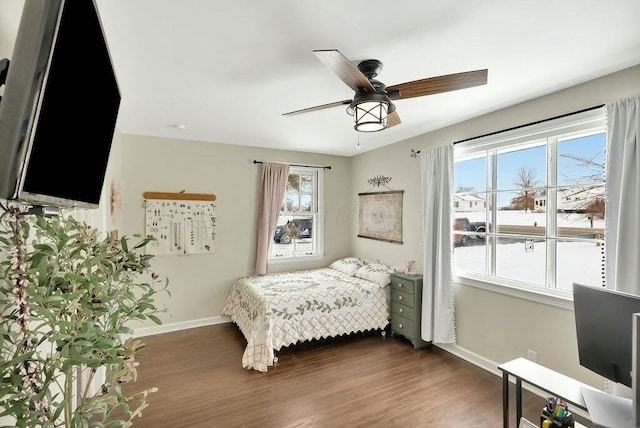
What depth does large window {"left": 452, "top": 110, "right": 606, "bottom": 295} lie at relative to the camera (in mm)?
2414

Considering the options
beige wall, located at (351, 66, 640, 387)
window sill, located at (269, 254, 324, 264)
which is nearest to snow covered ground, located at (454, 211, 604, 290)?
beige wall, located at (351, 66, 640, 387)

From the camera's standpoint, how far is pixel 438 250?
3385 mm

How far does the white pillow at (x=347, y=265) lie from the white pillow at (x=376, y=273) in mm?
125

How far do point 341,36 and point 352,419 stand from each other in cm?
256

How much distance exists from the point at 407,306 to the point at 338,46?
2.86m

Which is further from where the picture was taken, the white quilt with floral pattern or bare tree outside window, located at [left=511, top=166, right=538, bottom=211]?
the white quilt with floral pattern

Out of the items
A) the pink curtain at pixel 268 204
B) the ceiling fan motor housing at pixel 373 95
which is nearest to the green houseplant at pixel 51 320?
the ceiling fan motor housing at pixel 373 95

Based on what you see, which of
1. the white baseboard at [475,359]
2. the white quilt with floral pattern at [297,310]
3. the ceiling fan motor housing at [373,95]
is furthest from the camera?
the white quilt with floral pattern at [297,310]

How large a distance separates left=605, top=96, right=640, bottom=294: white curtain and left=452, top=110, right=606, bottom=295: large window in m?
0.16

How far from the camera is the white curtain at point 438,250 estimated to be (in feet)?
10.9

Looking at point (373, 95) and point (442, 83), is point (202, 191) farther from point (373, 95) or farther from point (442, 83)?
point (442, 83)

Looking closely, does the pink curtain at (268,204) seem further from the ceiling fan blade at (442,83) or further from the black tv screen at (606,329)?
the black tv screen at (606,329)

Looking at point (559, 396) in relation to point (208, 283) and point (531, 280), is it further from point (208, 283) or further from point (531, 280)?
point (208, 283)

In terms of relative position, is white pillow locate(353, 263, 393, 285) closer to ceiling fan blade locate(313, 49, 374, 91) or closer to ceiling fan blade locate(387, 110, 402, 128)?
ceiling fan blade locate(387, 110, 402, 128)
